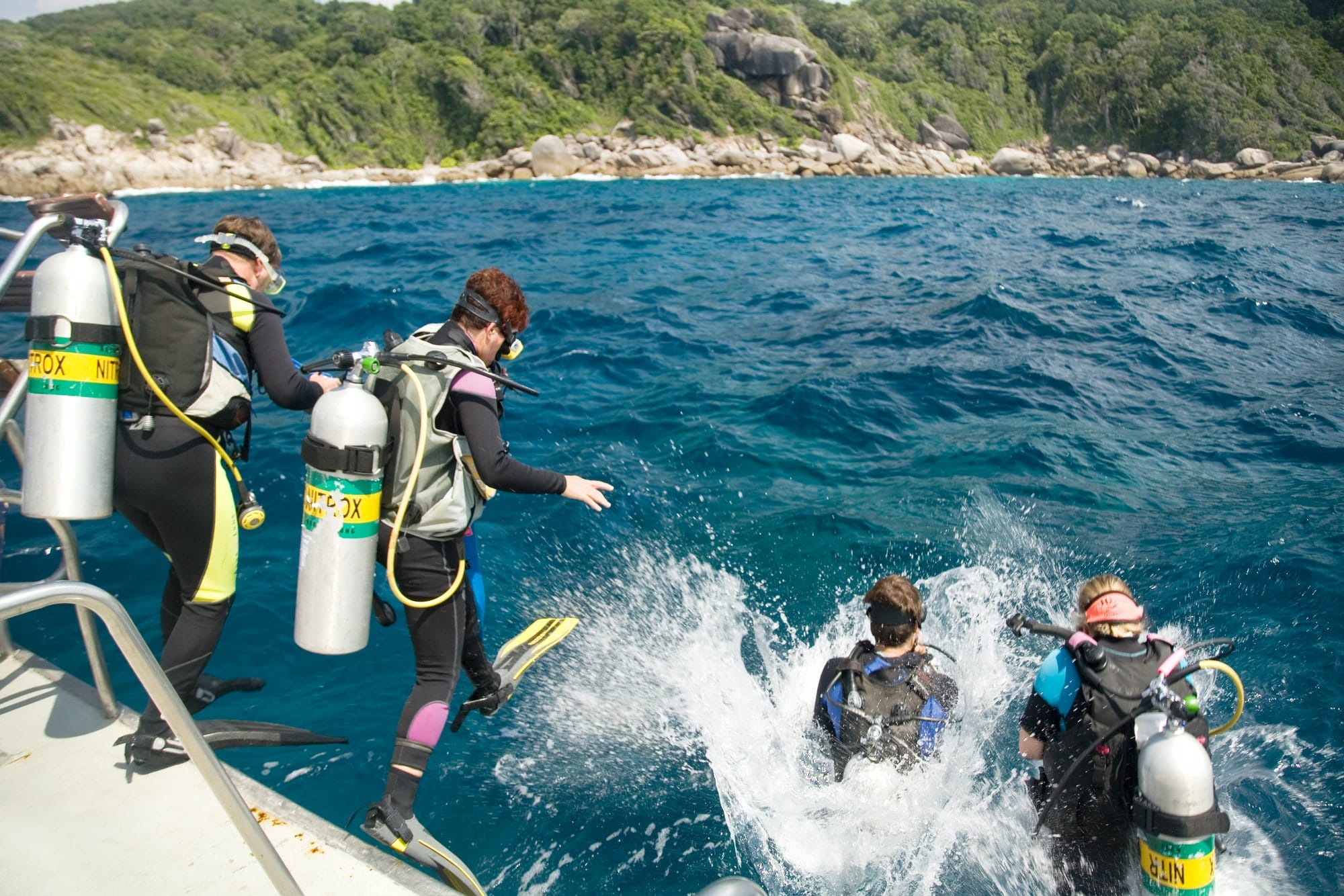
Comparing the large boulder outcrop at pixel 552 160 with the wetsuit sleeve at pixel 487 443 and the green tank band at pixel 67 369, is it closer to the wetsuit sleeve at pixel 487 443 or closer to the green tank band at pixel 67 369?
the wetsuit sleeve at pixel 487 443

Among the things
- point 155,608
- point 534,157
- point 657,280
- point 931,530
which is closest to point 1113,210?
point 657,280

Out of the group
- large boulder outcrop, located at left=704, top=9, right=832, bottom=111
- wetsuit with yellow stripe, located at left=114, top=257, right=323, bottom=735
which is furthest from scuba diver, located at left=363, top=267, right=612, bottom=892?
large boulder outcrop, located at left=704, top=9, right=832, bottom=111

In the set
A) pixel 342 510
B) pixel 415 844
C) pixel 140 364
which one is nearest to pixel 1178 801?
pixel 415 844

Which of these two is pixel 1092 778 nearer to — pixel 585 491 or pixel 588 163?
pixel 585 491

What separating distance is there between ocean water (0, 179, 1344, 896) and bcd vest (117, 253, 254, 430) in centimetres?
196

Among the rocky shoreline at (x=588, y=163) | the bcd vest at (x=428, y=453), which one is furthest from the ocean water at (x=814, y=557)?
the rocky shoreline at (x=588, y=163)

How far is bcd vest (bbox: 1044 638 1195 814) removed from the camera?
3174mm

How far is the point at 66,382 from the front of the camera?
114 inches

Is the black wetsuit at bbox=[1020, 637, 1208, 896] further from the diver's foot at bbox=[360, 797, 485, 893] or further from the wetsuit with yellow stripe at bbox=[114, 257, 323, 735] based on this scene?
the wetsuit with yellow stripe at bbox=[114, 257, 323, 735]

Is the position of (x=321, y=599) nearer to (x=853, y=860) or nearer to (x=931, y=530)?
(x=853, y=860)

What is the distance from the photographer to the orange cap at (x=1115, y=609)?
338 cm

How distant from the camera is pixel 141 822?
9.34 feet

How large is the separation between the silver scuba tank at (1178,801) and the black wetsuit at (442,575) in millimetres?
2375

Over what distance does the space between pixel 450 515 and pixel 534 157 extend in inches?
2584
